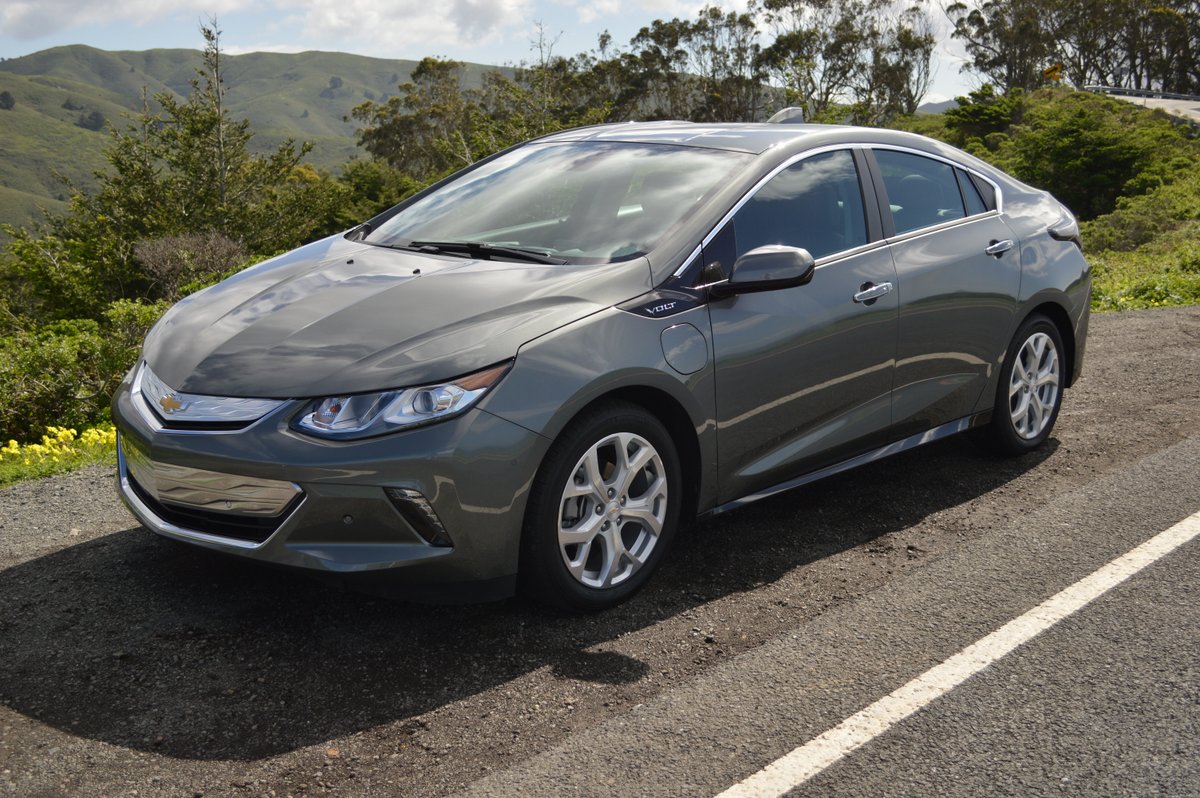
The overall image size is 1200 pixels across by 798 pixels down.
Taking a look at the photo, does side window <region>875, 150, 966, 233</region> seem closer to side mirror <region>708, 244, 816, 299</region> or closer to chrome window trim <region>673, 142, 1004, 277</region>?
chrome window trim <region>673, 142, 1004, 277</region>

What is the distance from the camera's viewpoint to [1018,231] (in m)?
5.65

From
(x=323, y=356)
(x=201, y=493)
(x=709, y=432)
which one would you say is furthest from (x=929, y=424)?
(x=201, y=493)

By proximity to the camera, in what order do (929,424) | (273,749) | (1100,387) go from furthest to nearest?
(1100,387), (929,424), (273,749)

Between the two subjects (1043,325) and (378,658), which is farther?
(1043,325)

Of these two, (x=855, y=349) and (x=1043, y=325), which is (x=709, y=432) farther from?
(x=1043, y=325)

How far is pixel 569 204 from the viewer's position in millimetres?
4660

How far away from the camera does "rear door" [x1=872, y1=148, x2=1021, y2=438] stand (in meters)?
4.98

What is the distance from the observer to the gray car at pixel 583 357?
3.49 meters

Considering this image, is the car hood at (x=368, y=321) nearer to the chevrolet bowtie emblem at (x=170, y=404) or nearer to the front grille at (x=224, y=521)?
the chevrolet bowtie emblem at (x=170, y=404)

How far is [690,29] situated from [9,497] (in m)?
61.4

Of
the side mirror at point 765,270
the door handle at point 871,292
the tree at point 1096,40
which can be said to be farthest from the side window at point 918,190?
the tree at point 1096,40

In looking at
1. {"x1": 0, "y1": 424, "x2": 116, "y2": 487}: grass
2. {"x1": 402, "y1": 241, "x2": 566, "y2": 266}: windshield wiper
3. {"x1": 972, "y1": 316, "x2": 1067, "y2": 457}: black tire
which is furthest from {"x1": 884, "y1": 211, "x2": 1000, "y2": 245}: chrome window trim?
{"x1": 0, "y1": 424, "x2": 116, "y2": 487}: grass

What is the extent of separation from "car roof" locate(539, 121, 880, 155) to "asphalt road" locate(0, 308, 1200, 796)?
64.6 inches

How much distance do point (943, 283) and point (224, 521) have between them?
10.7ft
